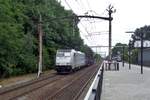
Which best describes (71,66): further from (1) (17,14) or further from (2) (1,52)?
(2) (1,52)

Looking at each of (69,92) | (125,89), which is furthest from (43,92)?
(125,89)

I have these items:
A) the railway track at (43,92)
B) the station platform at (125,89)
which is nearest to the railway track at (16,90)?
the railway track at (43,92)

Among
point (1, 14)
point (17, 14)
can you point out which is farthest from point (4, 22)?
point (17, 14)

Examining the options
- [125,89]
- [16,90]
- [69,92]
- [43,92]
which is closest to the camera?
[125,89]

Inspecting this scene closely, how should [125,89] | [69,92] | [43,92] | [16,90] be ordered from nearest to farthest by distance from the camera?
[125,89] → [43,92] → [69,92] → [16,90]

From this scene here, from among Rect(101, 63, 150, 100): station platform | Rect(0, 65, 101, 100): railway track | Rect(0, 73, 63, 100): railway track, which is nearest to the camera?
Rect(101, 63, 150, 100): station platform

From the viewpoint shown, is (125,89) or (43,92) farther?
(43,92)

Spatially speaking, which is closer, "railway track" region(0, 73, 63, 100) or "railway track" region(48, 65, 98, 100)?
"railway track" region(48, 65, 98, 100)

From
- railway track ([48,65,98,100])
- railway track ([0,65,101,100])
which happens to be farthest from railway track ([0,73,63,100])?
railway track ([48,65,98,100])

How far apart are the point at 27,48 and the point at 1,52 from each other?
47.0ft

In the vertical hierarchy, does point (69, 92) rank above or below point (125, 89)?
below

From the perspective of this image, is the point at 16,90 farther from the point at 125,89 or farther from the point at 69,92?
the point at 125,89

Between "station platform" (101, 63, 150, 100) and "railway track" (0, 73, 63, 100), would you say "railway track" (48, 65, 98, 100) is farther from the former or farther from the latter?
"railway track" (0, 73, 63, 100)

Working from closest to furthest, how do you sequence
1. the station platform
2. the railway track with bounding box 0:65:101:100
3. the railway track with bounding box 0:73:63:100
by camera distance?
the station platform < the railway track with bounding box 0:65:101:100 < the railway track with bounding box 0:73:63:100
